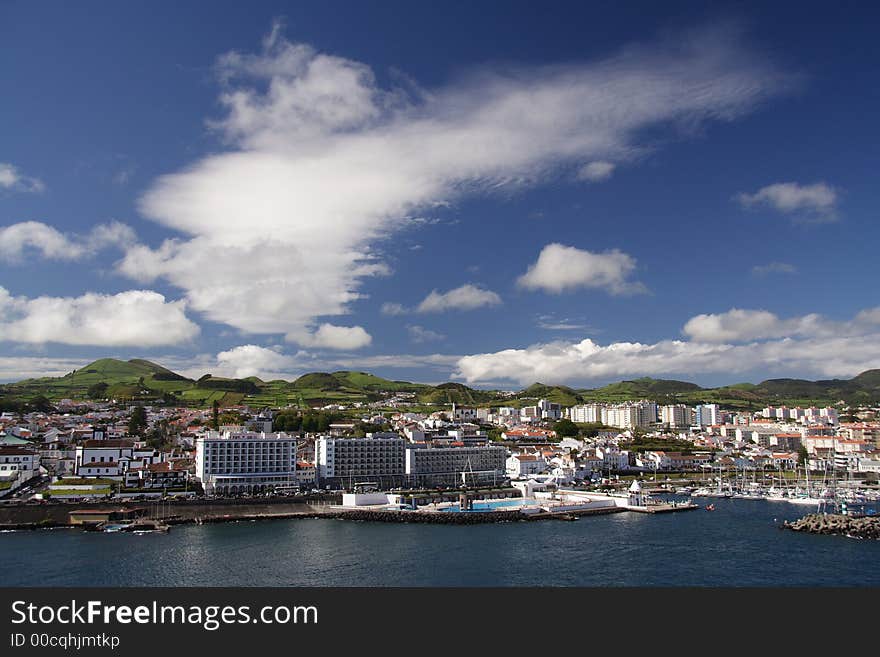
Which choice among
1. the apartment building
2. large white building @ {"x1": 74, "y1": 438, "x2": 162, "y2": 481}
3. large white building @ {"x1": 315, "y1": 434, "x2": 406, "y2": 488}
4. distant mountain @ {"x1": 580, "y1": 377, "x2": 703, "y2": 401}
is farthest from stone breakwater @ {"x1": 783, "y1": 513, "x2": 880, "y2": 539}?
distant mountain @ {"x1": 580, "y1": 377, "x2": 703, "y2": 401}

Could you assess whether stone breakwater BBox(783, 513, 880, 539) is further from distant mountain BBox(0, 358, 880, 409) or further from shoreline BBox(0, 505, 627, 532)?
distant mountain BBox(0, 358, 880, 409)

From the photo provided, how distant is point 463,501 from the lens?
2712 centimetres

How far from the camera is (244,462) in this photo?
101ft

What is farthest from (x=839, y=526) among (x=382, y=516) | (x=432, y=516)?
(x=382, y=516)

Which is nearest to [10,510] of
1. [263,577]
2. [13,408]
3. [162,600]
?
[263,577]

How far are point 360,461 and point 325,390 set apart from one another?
49190 millimetres

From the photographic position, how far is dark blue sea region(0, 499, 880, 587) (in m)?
14.5

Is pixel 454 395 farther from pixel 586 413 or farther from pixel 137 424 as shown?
pixel 137 424

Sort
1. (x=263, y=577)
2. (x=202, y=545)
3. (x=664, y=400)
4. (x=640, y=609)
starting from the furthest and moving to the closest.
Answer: (x=664, y=400) < (x=202, y=545) < (x=263, y=577) < (x=640, y=609)

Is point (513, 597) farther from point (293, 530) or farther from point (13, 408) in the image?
point (13, 408)

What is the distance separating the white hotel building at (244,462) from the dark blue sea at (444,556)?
7.06 meters

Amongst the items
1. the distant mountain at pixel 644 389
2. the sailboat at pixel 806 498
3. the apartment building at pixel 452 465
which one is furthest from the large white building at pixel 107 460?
the distant mountain at pixel 644 389

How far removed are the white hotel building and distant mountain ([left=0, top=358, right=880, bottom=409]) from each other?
3232 cm

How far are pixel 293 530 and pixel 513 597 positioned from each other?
12.6 m
